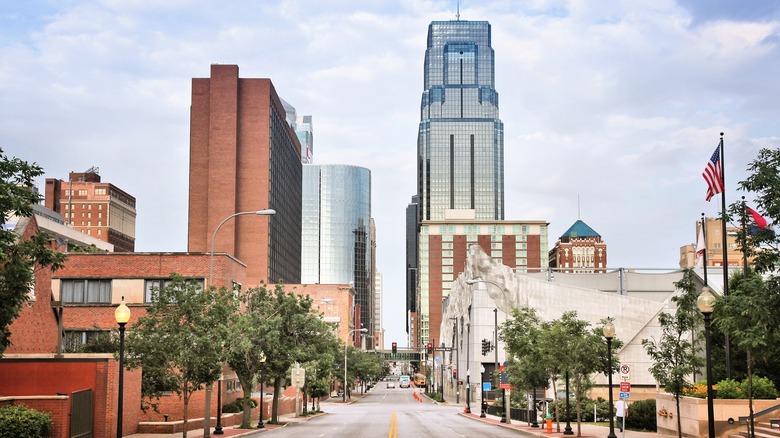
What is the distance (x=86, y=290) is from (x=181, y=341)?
26395 mm

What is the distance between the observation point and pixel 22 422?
24.5 m

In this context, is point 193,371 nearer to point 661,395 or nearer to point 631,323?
point 661,395

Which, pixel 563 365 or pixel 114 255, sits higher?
pixel 114 255

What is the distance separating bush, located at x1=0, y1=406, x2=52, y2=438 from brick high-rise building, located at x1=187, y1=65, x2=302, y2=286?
407 feet

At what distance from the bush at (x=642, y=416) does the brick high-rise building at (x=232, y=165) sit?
110295 millimetres

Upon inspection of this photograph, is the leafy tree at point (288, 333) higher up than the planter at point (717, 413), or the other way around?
the leafy tree at point (288, 333)

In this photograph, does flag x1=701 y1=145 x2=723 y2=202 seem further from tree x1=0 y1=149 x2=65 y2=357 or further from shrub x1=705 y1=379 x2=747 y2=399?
tree x1=0 y1=149 x2=65 y2=357

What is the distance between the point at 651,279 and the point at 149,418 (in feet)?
294

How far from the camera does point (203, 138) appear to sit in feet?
501

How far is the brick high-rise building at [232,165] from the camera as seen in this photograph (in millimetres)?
150625

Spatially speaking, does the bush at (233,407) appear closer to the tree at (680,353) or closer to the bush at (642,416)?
the bush at (642,416)

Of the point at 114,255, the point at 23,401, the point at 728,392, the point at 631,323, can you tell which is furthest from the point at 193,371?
the point at 631,323

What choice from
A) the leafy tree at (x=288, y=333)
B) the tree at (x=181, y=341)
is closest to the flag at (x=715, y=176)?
the tree at (x=181, y=341)

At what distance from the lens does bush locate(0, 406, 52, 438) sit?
2408 centimetres
